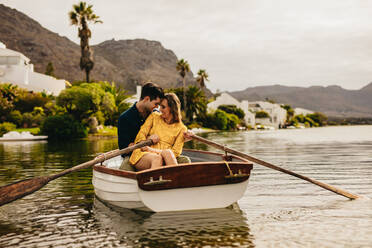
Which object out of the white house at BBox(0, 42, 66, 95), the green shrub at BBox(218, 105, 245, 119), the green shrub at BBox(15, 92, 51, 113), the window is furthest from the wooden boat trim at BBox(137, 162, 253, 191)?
the green shrub at BBox(218, 105, 245, 119)

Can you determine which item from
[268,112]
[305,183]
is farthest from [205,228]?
[268,112]

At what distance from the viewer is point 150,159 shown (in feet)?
21.0

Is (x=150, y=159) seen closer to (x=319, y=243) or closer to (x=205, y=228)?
(x=205, y=228)

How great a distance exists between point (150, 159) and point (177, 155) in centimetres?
64

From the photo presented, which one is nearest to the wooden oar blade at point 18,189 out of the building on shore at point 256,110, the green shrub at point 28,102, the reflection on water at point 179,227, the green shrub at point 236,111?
the reflection on water at point 179,227

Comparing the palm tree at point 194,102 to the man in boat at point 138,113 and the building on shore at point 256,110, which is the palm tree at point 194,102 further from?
the man in boat at point 138,113

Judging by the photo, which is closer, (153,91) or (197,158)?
(153,91)

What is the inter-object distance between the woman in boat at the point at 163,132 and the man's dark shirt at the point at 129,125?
350 millimetres

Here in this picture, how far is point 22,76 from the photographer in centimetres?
5538

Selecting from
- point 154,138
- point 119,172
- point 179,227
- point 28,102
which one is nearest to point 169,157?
point 154,138

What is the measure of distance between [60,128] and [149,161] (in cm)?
3095

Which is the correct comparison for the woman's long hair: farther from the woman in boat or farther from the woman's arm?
the woman's arm

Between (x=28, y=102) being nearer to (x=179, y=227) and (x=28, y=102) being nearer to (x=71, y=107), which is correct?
(x=71, y=107)

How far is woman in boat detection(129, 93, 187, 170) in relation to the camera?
6.45m
